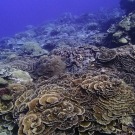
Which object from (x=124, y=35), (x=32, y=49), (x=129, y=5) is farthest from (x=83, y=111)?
(x=129, y=5)

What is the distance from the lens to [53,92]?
5.17 m

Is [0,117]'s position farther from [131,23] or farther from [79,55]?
[131,23]

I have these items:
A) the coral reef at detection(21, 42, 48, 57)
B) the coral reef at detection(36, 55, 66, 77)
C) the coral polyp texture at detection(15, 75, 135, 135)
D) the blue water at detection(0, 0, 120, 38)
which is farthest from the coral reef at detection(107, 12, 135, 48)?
the blue water at detection(0, 0, 120, 38)

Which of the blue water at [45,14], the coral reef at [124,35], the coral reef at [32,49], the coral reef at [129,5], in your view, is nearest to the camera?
the coral reef at [124,35]

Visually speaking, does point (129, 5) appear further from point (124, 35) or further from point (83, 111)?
point (83, 111)

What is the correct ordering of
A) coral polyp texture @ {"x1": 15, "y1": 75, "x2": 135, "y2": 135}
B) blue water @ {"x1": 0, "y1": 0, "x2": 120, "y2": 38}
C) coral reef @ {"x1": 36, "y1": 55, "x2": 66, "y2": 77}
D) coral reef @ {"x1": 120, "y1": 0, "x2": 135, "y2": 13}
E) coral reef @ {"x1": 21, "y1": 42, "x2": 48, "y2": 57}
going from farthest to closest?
blue water @ {"x1": 0, "y1": 0, "x2": 120, "y2": 38} → coral reef @ {"x1": 120, "y1": 0, "x2": 135, "y2": 13} → coral reef @ {"x1": 21, "y1": 42, "x2": 48, "y2": 57} → coral reef @ {"x1": 36, "y1": 55, "x2": 66, "y2": 77} → coral polyp texture @ {"x1": 15, "y1": 75, "x2": 135, "y2": 135}

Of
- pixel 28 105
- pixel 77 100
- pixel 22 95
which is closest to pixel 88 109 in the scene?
pixel 77 100

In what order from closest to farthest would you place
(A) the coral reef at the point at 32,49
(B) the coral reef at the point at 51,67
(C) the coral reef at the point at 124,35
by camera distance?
(B) the coral reef at the point at 51,67 → (C) the coral reef at the point at 124,35 → (A) the coral reef at the point at 32,49

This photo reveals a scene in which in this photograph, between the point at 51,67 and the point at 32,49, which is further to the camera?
the point at 32,49

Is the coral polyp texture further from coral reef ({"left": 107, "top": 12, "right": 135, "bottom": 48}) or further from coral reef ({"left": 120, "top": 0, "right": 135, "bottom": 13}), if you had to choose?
coral reef ({"left": 120, "top": 0, "right": 135, "bottom": 13})

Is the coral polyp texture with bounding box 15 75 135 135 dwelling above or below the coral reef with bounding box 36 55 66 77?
below

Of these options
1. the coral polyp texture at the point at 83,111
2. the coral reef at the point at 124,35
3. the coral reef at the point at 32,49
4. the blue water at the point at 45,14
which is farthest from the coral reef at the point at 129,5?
the blue water at the point at 45,14

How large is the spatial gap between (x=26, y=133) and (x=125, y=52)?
17.1ft

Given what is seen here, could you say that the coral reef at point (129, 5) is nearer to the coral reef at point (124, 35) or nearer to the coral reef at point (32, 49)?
the coral reef at point (124, 35)
